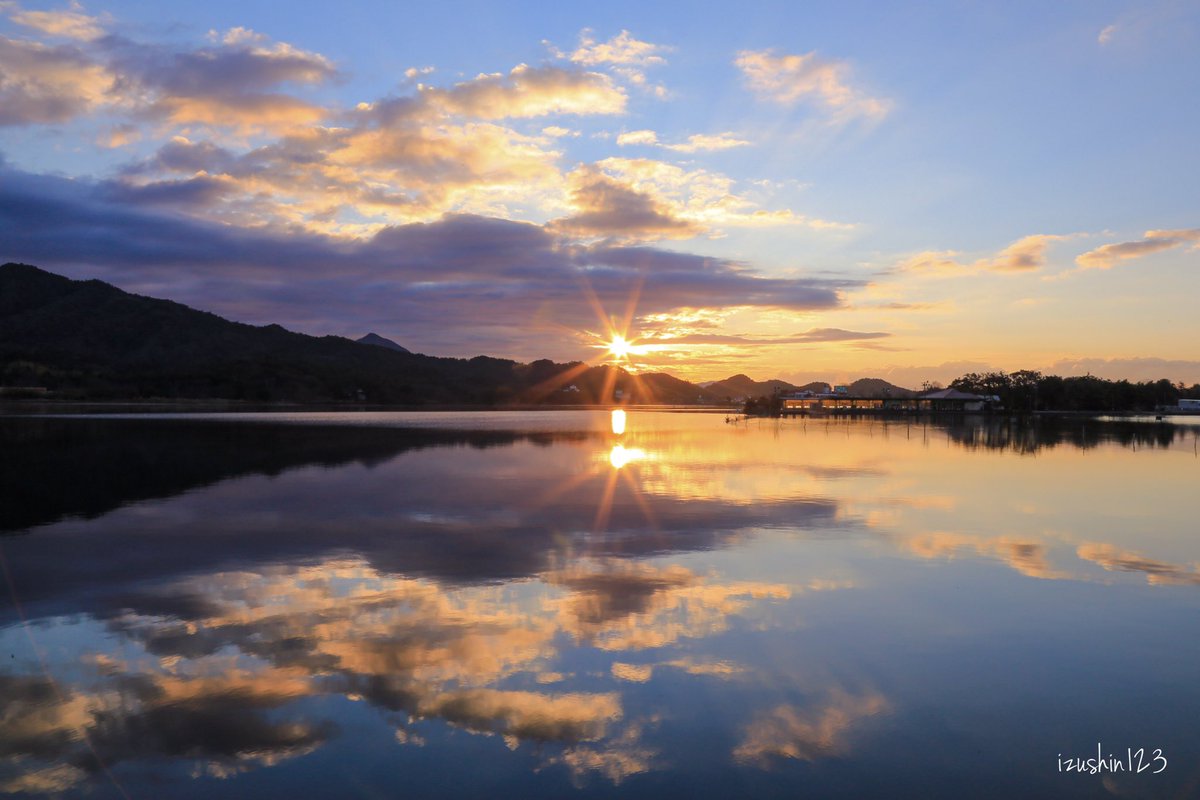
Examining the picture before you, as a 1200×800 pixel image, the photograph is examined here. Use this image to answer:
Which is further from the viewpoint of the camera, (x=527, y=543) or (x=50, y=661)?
(x=527, y=543)

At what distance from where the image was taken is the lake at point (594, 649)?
764cm

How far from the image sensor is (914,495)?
2794 cm

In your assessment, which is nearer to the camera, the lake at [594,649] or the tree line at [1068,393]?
the lake at [594,649]

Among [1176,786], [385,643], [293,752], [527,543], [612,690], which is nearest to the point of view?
[1176,786]

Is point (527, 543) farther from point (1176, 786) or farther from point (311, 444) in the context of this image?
point (311, 444)

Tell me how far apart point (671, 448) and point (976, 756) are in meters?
44.5

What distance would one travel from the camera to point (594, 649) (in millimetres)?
10906

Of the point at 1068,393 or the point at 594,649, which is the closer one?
the point at 594,649

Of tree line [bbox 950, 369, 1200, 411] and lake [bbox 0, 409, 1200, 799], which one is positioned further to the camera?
tree line [bbox 950, 369, 1200, 411]

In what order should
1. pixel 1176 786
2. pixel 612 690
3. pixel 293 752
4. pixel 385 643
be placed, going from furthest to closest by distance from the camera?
pixel 385 643 → pixel 612 690 → pixel 293 752 → pixel 1176 786

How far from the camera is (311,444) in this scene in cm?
5000

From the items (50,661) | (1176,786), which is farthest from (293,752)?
(1176,786)

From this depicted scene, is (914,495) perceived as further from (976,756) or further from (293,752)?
(293,752)

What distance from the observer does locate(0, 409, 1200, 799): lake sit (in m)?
7.64
